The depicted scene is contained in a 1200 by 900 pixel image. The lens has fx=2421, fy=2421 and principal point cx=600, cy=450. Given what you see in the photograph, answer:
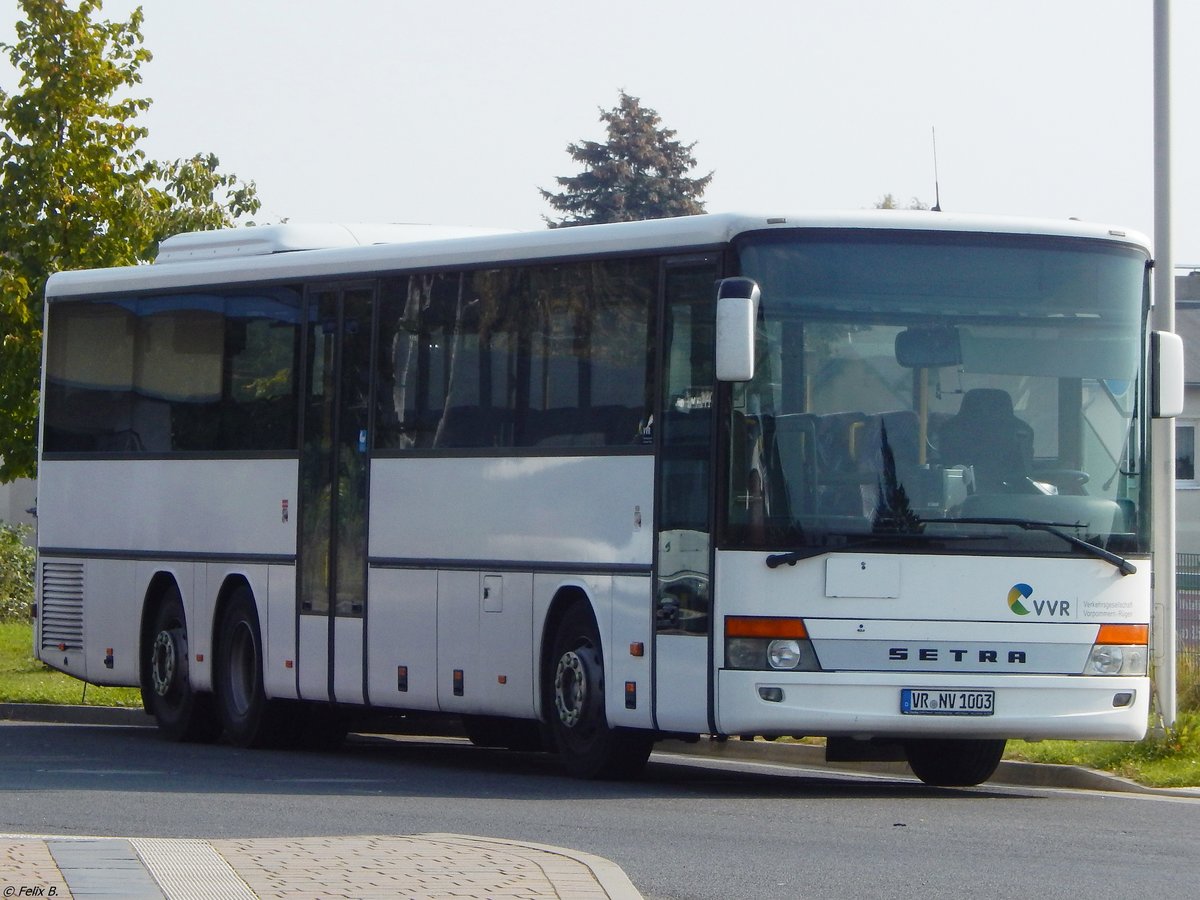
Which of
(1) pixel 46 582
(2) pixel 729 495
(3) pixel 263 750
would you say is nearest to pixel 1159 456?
(2) pixel 729 495

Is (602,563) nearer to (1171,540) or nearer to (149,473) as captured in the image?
(1171,540)

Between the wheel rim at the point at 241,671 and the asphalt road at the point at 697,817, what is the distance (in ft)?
4.20

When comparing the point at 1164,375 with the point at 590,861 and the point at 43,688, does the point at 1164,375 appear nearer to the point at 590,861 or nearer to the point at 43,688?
the point at 590,861

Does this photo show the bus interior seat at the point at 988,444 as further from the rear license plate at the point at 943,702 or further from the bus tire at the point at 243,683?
the bus tire at the point at 243,683

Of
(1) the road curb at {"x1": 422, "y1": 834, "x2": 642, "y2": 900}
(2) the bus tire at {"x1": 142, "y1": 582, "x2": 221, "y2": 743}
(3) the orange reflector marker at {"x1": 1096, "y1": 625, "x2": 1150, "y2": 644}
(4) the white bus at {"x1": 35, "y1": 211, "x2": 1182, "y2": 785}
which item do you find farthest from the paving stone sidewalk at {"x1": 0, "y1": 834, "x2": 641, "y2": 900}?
(2) the bus tire at {"x1": 142, "y1": 582, "x2": 221, "y2": 743}

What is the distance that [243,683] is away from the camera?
731 inches

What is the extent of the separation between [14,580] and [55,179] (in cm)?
1187

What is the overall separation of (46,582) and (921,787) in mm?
8601

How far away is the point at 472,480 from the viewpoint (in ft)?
52.5

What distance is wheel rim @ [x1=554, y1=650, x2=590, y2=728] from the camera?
48.5 feet

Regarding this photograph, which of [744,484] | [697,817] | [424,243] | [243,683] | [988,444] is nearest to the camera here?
[697,817]

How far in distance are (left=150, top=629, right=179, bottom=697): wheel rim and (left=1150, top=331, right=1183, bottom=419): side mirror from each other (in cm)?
840

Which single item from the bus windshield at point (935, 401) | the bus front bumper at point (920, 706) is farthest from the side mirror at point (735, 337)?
the bus front bumper at point (920, 706)

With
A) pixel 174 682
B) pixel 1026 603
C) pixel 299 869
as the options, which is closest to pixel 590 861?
pixel 299 869
